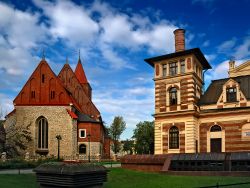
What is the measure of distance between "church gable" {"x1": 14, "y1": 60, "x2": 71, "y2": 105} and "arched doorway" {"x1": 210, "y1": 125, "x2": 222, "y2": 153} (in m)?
→ 29.8

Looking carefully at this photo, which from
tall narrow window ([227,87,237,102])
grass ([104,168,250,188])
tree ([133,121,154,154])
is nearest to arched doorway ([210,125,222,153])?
tall narrow window ([227,87,237,102])

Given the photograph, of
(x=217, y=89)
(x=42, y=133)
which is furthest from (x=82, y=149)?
(x=217, y=89)

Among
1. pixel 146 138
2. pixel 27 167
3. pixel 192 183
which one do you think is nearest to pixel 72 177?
pixel 192 183

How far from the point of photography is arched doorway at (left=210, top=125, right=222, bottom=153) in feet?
113

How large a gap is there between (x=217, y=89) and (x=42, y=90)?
32532 millimetres

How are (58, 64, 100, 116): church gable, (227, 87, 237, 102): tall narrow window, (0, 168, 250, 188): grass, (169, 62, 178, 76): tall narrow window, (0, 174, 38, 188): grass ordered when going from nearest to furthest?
(0, 174, 38, 188): grass → (0, 168, 250, 188): grass → (227, 87, 237, 102): tall narrow window → (169, 62, 178, 76): tall narrow window → (58, 64, 100, 116): church gable

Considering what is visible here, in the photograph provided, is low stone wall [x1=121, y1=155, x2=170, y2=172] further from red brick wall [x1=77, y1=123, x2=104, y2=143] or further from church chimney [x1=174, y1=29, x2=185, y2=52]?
red brick wall [x1=77, y1=123, x2=104, y2=143]

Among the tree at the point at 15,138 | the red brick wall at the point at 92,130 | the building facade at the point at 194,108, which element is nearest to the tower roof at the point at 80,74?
the red brick wall at the point at 92,130

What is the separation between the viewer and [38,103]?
57781 mm

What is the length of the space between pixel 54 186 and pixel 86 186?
83 cm

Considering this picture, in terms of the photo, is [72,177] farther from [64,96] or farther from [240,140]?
[64,96]

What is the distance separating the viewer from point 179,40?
38469mm

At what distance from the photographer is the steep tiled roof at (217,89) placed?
114ft

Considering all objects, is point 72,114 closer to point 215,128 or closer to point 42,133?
point 42,133
